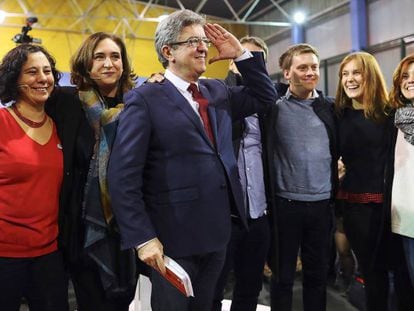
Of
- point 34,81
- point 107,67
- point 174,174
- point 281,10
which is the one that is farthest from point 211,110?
point 281,10

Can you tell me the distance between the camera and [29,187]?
5.33 feet

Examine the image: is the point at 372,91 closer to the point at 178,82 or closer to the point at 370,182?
the point at 370,182

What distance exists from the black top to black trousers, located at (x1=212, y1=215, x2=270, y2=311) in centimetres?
50

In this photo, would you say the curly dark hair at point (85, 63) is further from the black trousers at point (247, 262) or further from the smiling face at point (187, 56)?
the black trousers at point (247, 262)

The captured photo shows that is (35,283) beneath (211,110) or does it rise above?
beneath

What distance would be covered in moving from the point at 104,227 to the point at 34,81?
623 mm

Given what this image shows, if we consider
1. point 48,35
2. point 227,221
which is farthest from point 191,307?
point 48,35

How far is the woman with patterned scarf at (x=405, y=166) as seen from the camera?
202 cm

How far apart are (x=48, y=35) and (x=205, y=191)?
9.31 meters

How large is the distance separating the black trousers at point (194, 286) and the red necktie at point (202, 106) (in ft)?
1.37

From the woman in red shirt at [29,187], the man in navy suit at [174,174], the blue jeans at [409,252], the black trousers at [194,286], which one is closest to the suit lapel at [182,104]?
the man in navy suit at [174,174]

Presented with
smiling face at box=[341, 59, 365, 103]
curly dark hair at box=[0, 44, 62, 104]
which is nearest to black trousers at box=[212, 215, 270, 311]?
smiling face at box=[341, 59, 365, 103]

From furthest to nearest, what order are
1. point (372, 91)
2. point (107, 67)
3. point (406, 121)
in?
point (372, 91) → point (406, 121) → point (107, 67)

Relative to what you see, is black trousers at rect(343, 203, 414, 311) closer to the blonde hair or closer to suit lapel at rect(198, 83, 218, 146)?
the blonde hair
